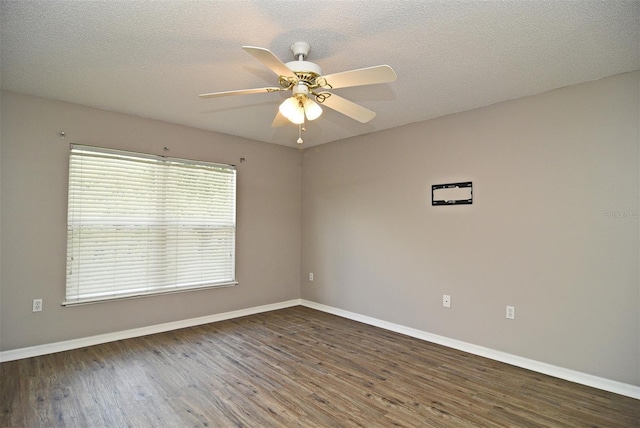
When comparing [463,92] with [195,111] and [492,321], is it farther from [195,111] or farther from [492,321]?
[195,111]

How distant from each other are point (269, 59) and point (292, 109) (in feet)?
1.46

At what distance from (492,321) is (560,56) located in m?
2.38

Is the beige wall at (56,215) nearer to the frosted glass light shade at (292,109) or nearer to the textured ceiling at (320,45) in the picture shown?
the textured ceiling at (320,45)

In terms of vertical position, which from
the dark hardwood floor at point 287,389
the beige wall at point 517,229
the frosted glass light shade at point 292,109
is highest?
the frosted glass light shade at point 292,109

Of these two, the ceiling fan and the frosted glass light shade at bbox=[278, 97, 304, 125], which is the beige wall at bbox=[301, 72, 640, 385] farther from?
the frosted glass light shade at bbox=[278, 97, 304, 125]

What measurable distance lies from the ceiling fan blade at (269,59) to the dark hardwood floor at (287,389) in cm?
223

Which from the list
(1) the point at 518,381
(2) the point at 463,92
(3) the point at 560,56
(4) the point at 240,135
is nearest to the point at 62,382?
(4) the point at 240,135

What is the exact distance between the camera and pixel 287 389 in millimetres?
2717

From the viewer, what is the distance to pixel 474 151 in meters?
3.60

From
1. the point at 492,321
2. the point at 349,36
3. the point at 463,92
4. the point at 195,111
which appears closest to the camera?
the point at 349,36

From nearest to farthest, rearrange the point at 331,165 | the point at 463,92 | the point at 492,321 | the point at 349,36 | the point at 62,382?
the point at 349,36 → the point at 62,382 → the point at 463,92 → the point at 492,321 → the point at 331,165

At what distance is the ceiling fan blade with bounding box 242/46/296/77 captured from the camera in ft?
5.80

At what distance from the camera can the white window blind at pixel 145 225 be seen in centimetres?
361

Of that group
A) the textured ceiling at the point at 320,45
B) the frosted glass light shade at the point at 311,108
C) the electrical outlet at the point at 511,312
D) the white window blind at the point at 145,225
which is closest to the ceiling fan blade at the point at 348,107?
the frosted glass light shade at the point at 311,108
